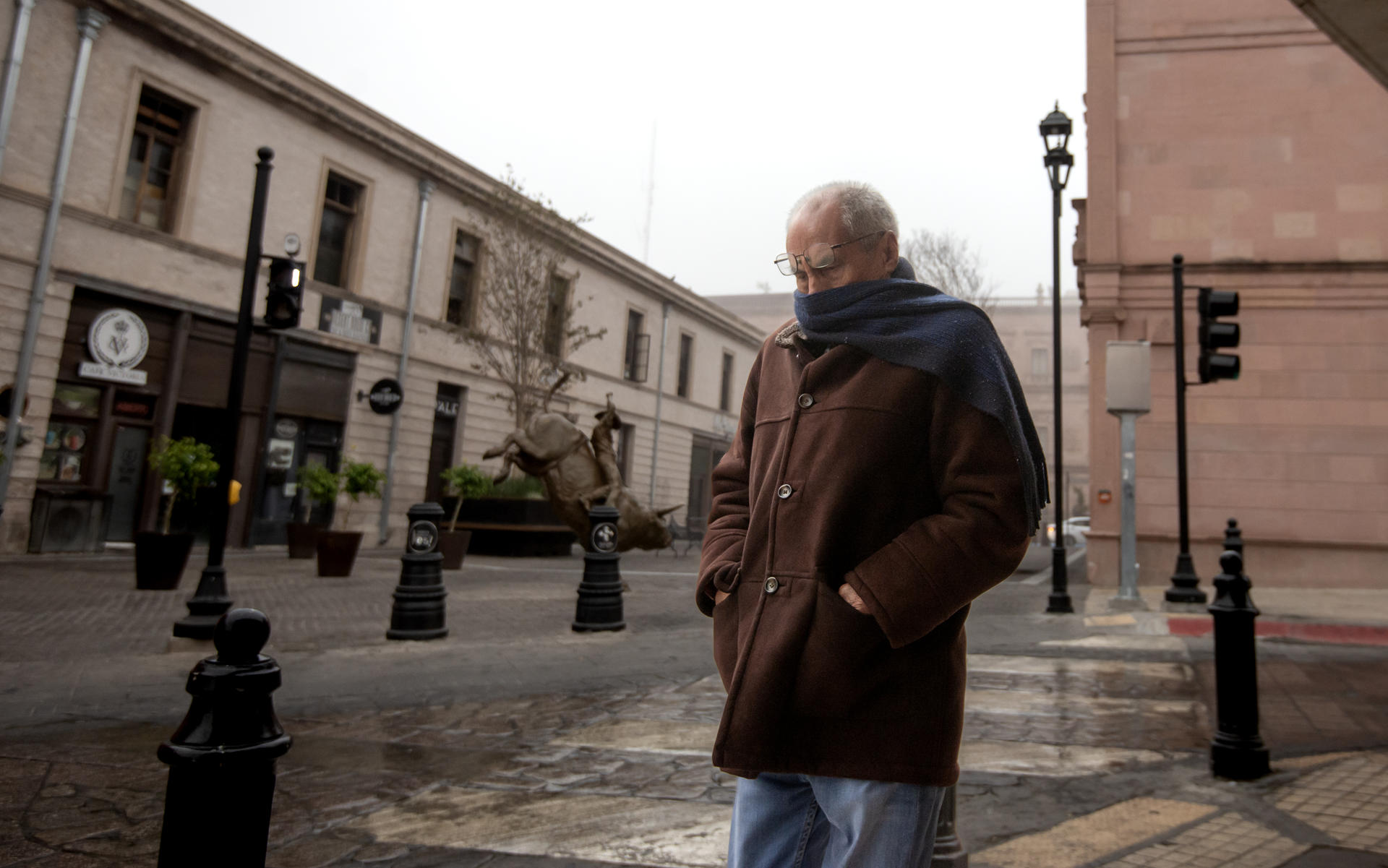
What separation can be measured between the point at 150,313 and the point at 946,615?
17388mm

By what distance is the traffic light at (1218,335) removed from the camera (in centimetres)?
913

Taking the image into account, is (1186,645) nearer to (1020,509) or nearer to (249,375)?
(1020,509)

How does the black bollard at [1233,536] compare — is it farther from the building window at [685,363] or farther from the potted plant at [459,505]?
the building window at [685,363]

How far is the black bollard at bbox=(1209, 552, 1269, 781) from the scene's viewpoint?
3924 mm

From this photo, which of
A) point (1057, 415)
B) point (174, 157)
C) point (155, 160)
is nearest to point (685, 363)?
point (174, 157)

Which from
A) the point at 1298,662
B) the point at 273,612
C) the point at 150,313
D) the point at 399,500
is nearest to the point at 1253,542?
the point at 1298,662

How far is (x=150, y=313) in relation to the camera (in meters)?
15.4

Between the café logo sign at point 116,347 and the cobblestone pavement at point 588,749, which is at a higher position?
the café logo sign at point 116,347

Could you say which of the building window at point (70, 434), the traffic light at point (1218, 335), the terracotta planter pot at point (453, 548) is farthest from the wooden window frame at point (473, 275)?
the traffic light at point (1218, 335)

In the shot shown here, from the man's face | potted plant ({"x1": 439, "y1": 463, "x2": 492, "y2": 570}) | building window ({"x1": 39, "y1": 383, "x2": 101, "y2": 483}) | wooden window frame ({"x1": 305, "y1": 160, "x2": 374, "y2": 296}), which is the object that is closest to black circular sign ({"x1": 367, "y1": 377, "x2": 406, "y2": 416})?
wooden window frame ({"x1": 305, "y1": 160, "x2": 374, "y2": 296})

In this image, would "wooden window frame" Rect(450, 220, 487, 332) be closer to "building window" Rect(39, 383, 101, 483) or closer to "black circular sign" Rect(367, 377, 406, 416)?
"black circular sign" Rect(367, 377, 406, 416)

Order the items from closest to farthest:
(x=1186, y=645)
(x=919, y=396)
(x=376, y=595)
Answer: (x=919, y=396), (x=1186, y=645), (x=376, y=595)

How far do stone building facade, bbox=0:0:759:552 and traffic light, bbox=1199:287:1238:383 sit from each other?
625 inches

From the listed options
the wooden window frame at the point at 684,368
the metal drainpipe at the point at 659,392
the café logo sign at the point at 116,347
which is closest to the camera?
the café logo sign at the point at 116,347
